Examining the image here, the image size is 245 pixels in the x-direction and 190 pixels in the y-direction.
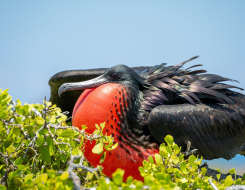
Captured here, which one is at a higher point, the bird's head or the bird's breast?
the bird's head

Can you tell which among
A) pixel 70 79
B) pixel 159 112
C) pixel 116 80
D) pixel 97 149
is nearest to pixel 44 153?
pixel 97 149

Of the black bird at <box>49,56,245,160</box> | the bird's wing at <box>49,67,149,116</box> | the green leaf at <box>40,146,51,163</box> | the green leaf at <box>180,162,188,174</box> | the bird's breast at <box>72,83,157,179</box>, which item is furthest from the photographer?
the bird's wing at <box>49,67,149,116</box>

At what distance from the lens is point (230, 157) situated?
9.27 ft

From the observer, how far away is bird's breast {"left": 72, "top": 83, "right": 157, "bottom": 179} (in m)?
2.30

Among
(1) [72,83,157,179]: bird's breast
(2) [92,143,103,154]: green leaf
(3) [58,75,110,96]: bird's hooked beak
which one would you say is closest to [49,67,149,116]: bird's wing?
(3) [58,75,110,96]: bird's hooked beak

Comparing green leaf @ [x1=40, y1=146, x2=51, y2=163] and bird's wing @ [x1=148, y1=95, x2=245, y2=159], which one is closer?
green leaf @ [x1=40, y1=146, x2=51, y2=163]

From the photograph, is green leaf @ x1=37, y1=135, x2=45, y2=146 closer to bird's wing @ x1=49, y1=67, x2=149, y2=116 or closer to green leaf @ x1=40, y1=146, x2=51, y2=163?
green leaf @ x1=40, y1=146, x2=51, y2=163

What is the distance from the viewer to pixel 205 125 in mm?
2514

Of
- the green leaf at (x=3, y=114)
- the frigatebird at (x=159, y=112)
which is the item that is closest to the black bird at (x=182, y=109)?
the frigatebird at (x=159, y=112)

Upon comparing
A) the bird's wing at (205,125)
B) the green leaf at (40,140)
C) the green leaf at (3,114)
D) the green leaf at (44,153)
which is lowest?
the bird's wing at (205,125)

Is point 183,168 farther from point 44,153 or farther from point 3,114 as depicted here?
point 3,114

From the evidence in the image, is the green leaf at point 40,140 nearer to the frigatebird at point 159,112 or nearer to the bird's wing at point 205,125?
the frigatebird at point 159,112

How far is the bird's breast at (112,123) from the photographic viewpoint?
2.30 metres

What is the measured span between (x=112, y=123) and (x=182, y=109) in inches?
26.3
